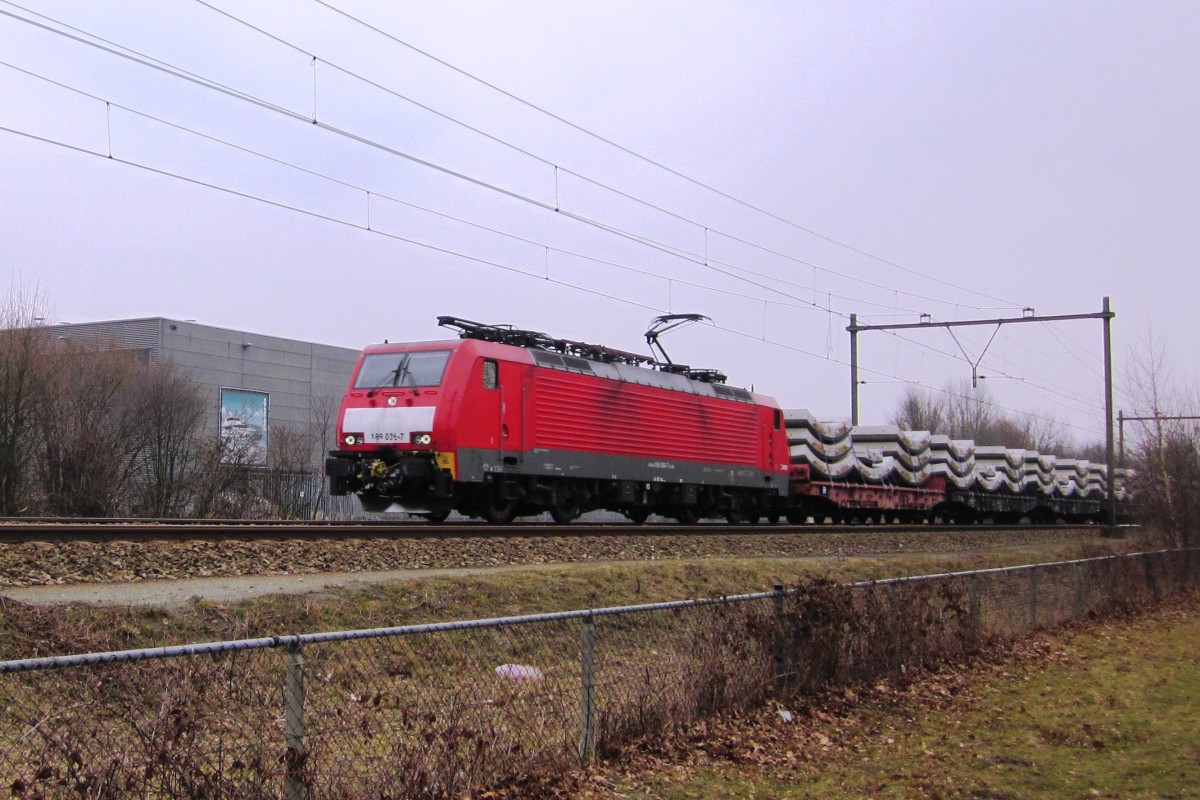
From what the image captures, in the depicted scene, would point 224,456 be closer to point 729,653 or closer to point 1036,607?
point 1036,607

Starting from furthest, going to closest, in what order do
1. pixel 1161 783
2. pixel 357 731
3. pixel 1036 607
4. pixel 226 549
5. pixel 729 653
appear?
pixel 1036 607
pixel 226 549
pixel 729 653
pixel 1161 783
pixel 357 731

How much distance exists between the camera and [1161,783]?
7.28 meters

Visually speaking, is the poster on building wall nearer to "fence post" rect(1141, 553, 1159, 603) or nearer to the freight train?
the freight train

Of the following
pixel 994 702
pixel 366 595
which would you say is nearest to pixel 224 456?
pixel 366 595

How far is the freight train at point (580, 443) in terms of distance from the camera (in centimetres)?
1914

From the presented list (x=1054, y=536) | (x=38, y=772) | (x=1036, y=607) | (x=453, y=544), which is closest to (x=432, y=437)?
(x=453, y=544)

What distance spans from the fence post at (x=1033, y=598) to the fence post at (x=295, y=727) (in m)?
10.7

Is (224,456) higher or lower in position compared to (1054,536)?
higher

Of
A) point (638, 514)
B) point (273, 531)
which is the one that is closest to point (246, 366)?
point (638, 514)

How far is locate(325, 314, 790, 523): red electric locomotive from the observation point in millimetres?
19031

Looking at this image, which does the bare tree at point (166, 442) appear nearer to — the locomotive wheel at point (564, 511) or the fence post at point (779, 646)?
the locomotive wheel at point (564, 511)

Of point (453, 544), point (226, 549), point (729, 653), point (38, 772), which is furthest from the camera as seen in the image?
point (453, 544)

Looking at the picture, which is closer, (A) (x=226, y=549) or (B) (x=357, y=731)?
(B) (x=357, y=731)

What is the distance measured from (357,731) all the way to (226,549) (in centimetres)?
802
